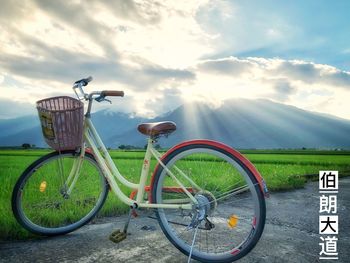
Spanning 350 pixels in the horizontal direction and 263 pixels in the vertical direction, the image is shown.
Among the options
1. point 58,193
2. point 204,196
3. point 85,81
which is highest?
point 85,81

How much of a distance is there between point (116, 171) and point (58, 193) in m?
1.00

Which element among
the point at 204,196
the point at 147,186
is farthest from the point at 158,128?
the point at 204,196

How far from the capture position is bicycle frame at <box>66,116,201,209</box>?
3471 mm

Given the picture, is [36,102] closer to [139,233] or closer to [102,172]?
[102,172]

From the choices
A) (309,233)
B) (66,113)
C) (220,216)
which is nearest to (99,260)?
(66,113)

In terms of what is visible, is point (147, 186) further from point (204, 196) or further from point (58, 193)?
point (58, 193)

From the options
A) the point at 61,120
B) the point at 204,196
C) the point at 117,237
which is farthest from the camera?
the point at 61,120

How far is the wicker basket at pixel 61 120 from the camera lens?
12.3 ft

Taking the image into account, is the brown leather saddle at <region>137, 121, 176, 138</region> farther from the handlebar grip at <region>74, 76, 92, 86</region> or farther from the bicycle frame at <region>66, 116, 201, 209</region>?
the handlebar grip at <region>74, 76, 92, 86</region>

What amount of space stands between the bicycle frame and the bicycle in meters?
0.01

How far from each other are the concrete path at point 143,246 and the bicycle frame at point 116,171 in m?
0.51

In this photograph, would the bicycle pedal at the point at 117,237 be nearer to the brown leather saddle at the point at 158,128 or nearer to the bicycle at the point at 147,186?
the bicycle at the point at 147,186

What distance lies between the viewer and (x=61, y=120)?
3.77 meters

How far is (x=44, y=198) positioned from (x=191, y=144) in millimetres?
2310
